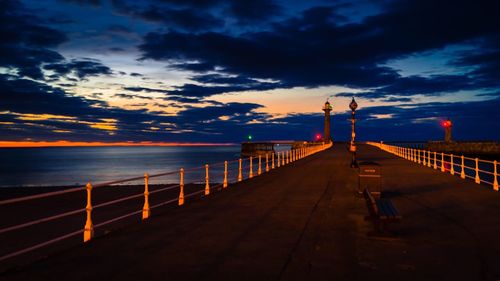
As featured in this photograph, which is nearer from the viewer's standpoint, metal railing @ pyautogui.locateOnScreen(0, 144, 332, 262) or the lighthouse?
metal railing @ pyautogui.locateOnScreen(0, 144, 332, 262)

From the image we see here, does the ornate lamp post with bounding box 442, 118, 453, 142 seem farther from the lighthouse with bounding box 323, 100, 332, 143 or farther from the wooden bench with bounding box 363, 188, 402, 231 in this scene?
the wooden bench with bounding box 363, 188, 402, 231

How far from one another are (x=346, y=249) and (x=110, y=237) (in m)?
4.62

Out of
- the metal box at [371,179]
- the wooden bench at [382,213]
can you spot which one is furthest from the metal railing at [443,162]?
the wooden bench at [382,213]

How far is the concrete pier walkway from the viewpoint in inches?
257

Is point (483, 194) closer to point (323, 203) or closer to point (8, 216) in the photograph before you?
point (323, 203)

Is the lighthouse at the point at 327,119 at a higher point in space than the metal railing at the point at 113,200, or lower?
higher

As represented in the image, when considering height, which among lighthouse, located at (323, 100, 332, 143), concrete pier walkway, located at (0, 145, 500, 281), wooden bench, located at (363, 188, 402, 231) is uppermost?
lighthouse, located at (323, 100, 332, 143)

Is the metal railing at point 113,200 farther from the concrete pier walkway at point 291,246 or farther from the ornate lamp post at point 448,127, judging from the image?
the ornate lamp post at point 448,127

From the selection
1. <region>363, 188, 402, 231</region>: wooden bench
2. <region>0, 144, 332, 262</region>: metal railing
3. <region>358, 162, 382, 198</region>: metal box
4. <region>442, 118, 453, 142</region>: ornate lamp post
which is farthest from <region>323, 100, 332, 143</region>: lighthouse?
<region>363, 188, 402, 231</region>: wooden bench

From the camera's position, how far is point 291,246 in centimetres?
816

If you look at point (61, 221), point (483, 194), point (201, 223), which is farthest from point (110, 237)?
point (61, 221)

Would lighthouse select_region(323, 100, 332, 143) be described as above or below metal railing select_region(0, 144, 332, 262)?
above

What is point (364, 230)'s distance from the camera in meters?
9.65

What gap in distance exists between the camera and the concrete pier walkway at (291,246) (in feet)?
21.4
